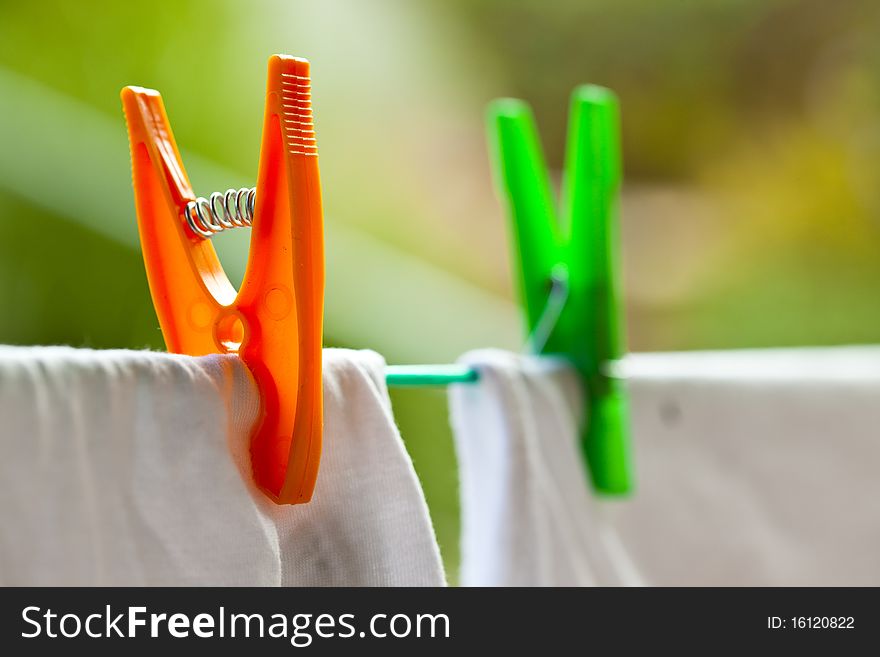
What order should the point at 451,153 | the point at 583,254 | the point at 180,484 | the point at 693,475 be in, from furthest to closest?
1. the point at 451,153
2. the point at 693,475
3. the point at 583,254
4. the point at 180,484

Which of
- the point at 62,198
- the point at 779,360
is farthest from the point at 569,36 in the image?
the point at 779,360

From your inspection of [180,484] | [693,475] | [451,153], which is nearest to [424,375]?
[180,484]

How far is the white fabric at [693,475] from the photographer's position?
60 centimetres

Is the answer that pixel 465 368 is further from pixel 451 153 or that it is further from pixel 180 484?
pixel 451 153

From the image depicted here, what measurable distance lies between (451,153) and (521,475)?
202cm

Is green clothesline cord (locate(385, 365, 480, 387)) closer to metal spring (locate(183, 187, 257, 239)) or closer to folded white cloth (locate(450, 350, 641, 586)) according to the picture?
folded white cloth (locate(450, 350, 641, 586))

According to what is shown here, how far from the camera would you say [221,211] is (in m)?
0.42

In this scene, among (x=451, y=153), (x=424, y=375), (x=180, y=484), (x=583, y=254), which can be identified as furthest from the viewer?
(x=451, y=153)

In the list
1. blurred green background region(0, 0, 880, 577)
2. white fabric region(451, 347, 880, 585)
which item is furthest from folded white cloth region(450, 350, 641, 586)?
blurred green background region(0, 0, 880, 577)

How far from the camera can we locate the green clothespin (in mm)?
629

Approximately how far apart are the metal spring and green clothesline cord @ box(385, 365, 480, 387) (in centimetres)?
13

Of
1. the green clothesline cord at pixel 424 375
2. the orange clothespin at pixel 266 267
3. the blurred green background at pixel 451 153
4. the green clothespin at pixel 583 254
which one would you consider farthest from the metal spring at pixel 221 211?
the blurred green background at pixel 451 153
